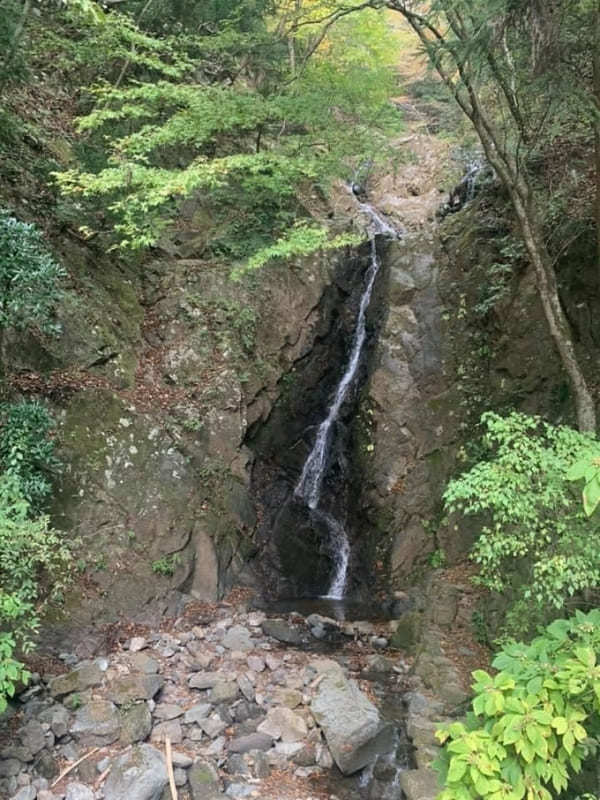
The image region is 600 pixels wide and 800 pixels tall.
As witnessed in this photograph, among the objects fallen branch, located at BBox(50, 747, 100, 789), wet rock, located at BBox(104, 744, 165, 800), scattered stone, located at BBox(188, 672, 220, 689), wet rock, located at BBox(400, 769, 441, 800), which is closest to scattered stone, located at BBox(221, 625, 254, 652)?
scattered stone, located at BBox(188, 672, 220, 689)

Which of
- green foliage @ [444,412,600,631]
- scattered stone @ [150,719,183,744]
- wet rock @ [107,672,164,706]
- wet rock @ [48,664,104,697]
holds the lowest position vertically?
scattered stone @ [150,719,183,744]

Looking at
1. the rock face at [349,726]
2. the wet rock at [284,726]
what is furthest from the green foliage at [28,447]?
the rock face at [349,726]

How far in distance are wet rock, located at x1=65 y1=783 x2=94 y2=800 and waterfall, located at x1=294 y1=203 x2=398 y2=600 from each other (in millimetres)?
5442

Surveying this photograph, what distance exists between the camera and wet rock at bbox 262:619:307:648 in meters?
7.33

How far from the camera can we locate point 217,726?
216 inches

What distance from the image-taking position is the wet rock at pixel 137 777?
459cm

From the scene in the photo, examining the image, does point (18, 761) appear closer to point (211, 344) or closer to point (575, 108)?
point (211, 344)

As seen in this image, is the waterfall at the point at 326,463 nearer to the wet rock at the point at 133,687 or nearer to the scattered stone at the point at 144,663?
the scattered stone at the point at 144,663

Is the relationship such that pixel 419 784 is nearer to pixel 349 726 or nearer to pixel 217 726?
pixel 349 726

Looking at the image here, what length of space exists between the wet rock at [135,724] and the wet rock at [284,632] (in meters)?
2.21

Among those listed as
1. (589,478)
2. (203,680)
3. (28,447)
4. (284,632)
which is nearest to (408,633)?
(284,632)

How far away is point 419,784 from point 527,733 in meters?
2.79

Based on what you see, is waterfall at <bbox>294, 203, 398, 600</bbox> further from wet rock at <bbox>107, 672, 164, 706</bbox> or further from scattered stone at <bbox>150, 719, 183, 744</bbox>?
scattered stone at <bbox>150, 719, 183, 744</bbox>

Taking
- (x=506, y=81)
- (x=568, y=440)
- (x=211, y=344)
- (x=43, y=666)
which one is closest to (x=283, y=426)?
(x=211, y=344)
